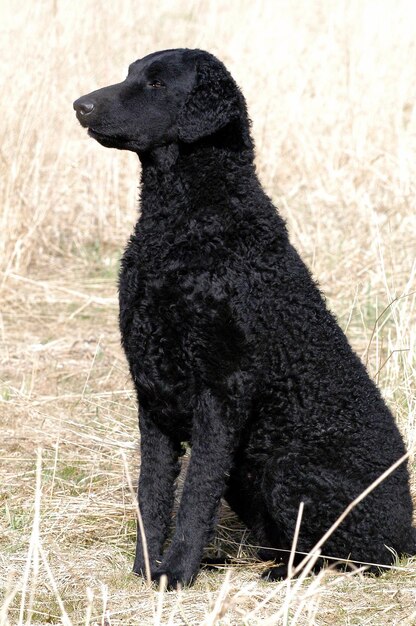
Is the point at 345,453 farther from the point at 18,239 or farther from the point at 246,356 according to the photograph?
the point at 18,239

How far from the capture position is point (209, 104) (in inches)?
115

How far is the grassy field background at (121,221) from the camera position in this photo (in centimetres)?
337

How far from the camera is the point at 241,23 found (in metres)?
7.52

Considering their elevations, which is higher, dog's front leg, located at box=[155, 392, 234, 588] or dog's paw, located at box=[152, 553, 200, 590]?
dog's front leg, located at box=[155, 392, 234, 588]

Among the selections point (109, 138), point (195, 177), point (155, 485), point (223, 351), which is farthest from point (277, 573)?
point (109, 138)

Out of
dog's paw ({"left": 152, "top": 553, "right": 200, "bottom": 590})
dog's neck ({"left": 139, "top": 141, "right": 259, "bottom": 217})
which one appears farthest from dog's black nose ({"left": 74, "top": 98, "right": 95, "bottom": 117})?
dog's paw ({"left": 152, "top": 553, "right": 200, "bottom": 590})

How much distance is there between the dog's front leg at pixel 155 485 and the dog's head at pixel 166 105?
0.92 meters

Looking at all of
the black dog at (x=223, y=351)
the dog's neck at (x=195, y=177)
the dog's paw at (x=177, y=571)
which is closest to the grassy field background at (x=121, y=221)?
the dog's paw at (x=177, y=571)

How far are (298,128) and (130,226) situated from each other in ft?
5.02

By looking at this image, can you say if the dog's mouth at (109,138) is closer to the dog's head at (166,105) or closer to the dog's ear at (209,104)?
the dog's head at (166,105)

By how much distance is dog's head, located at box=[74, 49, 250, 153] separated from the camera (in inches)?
114

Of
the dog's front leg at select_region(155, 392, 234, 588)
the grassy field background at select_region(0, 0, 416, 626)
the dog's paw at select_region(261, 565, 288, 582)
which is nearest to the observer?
the dog's front leg at select_region(155, 392, 234, 588)

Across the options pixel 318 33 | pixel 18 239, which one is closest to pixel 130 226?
pixel 18 239

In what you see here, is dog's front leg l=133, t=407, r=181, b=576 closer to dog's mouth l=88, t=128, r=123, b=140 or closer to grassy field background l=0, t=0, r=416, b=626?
grassy field background l=0, t=0, r=416, b=626
